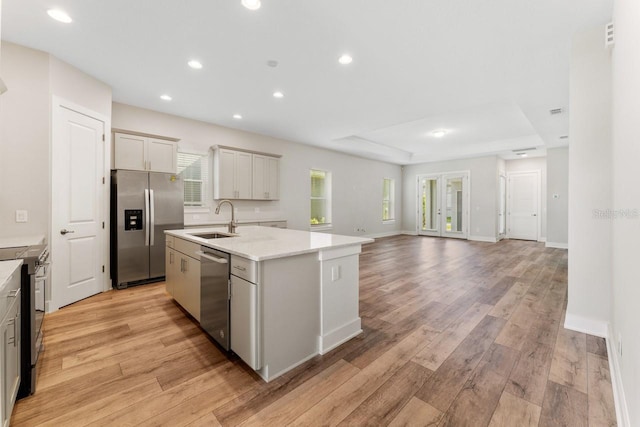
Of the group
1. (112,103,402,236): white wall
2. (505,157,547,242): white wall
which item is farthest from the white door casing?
(505,157,547,242): white wall

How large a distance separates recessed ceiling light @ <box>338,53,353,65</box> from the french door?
288 inches

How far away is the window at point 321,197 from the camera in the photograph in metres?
7.62

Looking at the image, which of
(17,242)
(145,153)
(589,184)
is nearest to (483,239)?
(589,184)

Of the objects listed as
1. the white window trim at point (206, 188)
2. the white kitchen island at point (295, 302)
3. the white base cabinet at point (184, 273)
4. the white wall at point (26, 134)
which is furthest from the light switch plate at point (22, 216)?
the white window trim at point (206, 188)

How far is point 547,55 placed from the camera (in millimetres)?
2879

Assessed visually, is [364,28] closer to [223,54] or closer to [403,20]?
[403,20]

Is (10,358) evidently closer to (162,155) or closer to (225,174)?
(162,155)

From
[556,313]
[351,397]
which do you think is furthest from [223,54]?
[556,313]

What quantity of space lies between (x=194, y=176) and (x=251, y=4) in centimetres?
357

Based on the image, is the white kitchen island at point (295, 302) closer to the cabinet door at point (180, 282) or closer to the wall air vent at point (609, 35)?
the cabinet door at point (180, 282)

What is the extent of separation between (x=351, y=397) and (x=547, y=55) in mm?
3835

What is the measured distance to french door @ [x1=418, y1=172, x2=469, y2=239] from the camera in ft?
29.3

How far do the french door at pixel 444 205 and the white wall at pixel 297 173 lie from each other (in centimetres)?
92

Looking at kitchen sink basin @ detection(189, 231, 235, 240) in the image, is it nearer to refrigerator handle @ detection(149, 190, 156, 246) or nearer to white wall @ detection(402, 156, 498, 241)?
refrigerator handle @ detection(149, 190, 156, 246)
